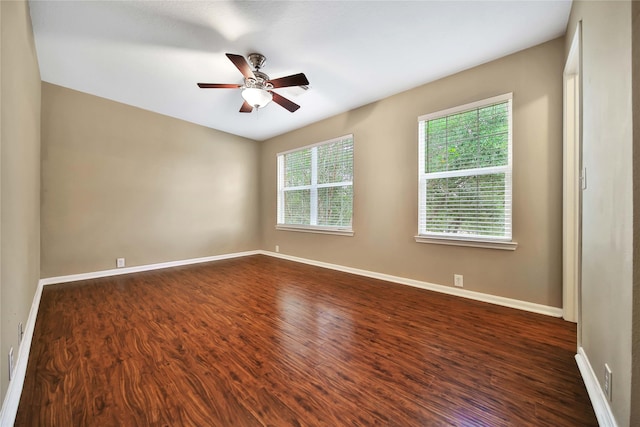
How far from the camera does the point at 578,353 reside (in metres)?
1.72

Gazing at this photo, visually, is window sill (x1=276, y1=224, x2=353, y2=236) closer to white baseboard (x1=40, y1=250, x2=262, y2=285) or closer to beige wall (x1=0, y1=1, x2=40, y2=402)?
white baseboard (x1=40, y1=250, x2=262, y2=285)

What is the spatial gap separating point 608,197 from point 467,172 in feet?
5.88

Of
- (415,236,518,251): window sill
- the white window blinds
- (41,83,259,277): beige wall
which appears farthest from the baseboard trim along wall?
the white window blinds

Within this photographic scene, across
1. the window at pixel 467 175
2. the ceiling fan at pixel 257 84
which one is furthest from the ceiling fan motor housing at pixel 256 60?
the window at pixel 467 175

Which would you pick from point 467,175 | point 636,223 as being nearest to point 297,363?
point 636,223

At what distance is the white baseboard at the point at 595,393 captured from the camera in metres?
1.13

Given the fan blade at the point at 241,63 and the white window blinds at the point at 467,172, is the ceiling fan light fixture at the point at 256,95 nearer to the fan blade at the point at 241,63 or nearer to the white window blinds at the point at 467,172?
the fan blade at the point at 241,63

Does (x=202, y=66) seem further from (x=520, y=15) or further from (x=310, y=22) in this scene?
(x=520, y=15)

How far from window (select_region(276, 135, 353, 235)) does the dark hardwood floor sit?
5.57ft

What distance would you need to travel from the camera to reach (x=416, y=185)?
3318 millimetres

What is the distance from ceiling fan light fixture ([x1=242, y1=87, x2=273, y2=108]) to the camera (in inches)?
105

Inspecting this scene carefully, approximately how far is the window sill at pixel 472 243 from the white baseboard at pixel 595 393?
1112 mm

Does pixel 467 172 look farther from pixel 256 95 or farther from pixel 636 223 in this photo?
pixel 256 95

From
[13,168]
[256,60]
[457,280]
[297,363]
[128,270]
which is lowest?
[297,363]
